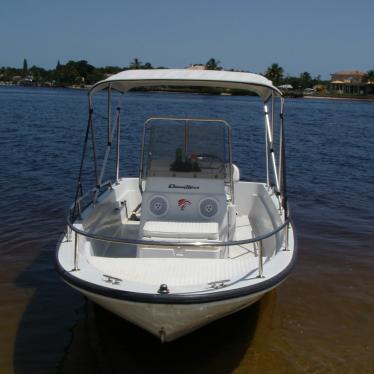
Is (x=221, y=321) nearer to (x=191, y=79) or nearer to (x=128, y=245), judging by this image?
(x=128, y=245)

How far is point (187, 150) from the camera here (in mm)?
6617

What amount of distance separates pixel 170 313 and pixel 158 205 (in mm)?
2165

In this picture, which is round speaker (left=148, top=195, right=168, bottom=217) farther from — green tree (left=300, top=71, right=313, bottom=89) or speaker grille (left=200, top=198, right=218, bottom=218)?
green tree (left=300, top=71, right=313, bottom=89)

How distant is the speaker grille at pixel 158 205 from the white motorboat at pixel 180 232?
13 mm

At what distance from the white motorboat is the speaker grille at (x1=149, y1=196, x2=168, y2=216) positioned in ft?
0.04

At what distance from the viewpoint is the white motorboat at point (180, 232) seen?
4.47m

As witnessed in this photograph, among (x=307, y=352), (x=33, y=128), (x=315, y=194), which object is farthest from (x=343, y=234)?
(x=33, y=128)

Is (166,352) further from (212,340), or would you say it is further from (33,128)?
(33,128)

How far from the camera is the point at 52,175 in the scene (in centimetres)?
1438

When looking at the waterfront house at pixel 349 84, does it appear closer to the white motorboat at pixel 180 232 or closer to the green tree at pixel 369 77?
the green tree at pixel 369 77

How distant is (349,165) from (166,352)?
549 inches

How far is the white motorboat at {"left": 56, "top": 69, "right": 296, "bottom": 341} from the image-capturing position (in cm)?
447

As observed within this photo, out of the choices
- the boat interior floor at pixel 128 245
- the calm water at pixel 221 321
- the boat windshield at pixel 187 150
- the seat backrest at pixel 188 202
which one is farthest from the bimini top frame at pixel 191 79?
the calm water at pixel 221 321

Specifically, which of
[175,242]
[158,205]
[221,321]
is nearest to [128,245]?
[158,205]
